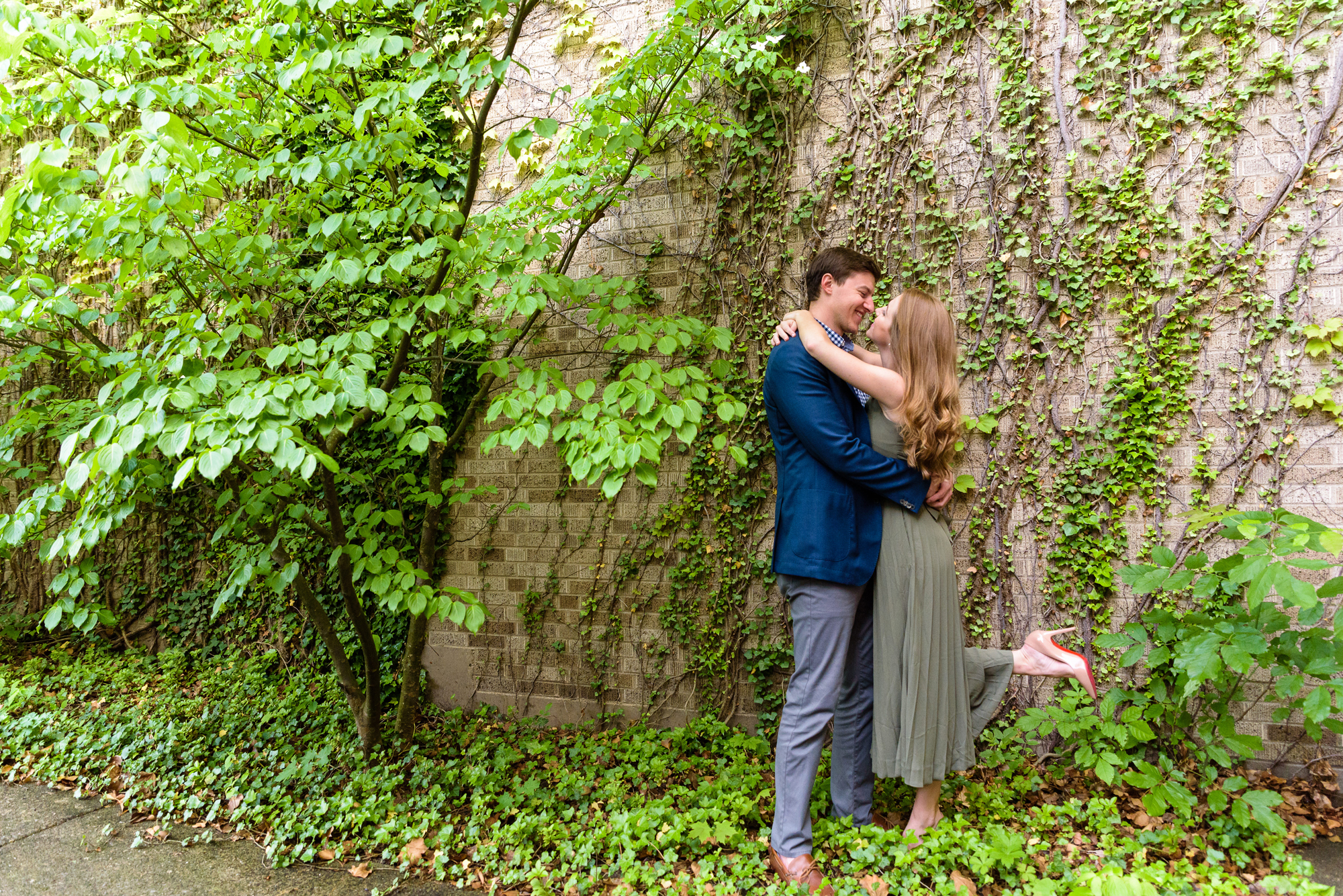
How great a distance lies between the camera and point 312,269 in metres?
2.83

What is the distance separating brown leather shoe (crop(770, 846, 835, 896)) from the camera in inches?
86.1

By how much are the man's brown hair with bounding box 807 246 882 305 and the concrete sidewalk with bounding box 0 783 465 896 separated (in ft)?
7.36

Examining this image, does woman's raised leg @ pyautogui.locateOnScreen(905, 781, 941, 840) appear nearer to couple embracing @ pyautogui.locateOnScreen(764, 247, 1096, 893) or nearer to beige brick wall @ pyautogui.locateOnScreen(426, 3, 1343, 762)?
couple embracing @ pyautogui.locateOnScreen(764, 247, 1096, 893)

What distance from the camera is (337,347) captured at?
7.63 feet

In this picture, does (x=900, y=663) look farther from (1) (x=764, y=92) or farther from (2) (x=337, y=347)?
(1) (x=764, y=92)

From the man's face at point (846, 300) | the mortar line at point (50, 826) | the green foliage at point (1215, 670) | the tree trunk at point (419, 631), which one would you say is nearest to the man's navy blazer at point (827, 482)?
the man's face at point (846, 300)

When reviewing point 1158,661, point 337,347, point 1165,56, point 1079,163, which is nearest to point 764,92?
point 1079,163

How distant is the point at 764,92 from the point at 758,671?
8.19 ft

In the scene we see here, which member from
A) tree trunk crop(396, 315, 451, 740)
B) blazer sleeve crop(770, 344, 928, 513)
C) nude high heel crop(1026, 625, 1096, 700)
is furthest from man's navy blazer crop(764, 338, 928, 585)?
tree trunk crop(396, 315, 451, 740)

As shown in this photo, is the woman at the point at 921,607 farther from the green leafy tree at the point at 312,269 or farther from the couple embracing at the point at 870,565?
the green leafy tree at the point at 312,269

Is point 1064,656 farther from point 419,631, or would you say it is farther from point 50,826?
point 50,826

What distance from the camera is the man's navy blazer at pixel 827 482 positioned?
233cm

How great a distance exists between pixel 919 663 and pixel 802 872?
0.70 m

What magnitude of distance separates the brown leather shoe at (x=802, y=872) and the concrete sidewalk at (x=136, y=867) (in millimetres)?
951
